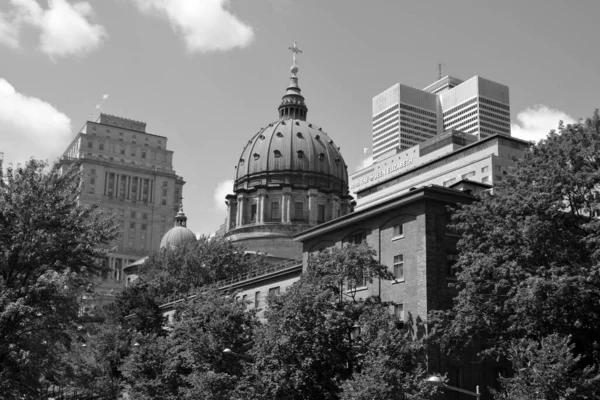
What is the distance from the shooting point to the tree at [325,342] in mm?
40812

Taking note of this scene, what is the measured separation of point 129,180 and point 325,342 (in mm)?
153618

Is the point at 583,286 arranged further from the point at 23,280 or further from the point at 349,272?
the point at 23,280

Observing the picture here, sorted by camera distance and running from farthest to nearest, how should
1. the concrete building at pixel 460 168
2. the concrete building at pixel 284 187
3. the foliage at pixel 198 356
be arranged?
the concrete building at pixel 284 187
the concrete building at pixel 460 168
the foliage at pixel 198 356

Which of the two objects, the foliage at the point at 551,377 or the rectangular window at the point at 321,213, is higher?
the rectangular window at the point at 321,213

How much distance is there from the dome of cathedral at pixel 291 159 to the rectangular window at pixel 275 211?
3391mm

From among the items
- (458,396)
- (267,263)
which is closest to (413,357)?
(458,396)

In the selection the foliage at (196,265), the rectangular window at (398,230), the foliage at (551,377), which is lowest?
the foliage at (551,377)

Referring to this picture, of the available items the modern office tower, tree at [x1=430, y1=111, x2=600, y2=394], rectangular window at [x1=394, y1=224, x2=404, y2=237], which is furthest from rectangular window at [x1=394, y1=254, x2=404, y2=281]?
the modern office tower

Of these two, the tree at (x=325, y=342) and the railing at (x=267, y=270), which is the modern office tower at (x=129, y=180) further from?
the tree at (x=325, y=342)

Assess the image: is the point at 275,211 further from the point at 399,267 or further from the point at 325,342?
the point at 325,342

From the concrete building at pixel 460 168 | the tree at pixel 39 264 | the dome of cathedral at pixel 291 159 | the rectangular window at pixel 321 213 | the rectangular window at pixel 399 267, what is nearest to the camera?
the tree at pixel 39 264

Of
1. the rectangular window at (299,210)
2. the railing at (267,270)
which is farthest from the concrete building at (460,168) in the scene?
the railing at (267,270)

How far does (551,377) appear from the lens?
110 feet

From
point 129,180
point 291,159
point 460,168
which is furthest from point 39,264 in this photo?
point 129,180
